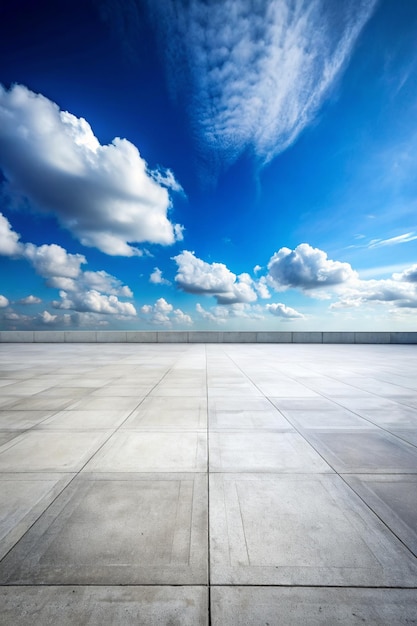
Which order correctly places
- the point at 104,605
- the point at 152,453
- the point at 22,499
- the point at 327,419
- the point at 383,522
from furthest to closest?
the point at 327,419 → the point at 152,453 → the point at 22,499 → the point at 383,522 → the point at 104,605

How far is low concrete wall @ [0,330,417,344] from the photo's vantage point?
99.7 ft

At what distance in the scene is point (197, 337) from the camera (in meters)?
31.0

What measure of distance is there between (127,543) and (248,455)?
2.05 m

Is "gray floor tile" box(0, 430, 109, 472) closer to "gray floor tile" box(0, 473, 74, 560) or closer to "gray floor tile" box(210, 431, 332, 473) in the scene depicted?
"gray floor tile" box(0, 473, 74, 560)

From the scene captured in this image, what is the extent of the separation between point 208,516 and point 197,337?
28.2 m

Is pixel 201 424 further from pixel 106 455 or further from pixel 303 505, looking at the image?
pixel 303 505

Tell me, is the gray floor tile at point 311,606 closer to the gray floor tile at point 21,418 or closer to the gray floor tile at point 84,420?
the gray floor tile at point 84,420

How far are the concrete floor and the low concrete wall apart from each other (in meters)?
24.3

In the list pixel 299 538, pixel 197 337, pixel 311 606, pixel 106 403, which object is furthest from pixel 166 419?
pixel 197 337

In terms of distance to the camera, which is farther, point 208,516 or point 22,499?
point 22,499

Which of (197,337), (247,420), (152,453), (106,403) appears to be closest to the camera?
(152,453)

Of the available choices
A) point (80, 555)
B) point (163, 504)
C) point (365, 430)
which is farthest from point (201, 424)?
point (80, 555)

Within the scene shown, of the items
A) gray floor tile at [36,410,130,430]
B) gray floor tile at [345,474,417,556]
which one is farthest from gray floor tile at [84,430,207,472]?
gray floor tile at [345,474,417,556]

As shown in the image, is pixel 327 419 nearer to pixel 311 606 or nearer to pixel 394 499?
pixel 394 499
